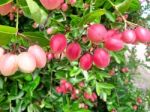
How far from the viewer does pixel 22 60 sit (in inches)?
21.9

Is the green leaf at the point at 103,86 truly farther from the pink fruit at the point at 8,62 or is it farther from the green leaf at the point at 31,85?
the pink fruit at the point at 8,62

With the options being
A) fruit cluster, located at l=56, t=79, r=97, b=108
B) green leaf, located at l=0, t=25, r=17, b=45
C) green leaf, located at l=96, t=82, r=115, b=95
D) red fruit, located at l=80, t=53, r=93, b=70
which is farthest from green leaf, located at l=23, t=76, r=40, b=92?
green leaf, located at l=0, t=25, r=17, b=45

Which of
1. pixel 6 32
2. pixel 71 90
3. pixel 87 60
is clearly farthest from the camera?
pixel 71 90

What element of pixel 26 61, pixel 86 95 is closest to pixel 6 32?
pixel 26 61

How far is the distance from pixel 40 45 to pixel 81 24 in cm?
7

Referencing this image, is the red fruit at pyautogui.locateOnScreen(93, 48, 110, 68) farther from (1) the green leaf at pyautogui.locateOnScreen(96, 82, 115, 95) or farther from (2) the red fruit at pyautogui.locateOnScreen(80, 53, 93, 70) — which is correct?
(1) the green leaf at pyautogui.locateOnScreen(96, 82, 115, 95)

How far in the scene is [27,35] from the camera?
59 cm

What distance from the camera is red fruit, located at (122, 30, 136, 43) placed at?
0.61 metres

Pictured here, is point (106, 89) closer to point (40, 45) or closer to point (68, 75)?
point (68, 75)

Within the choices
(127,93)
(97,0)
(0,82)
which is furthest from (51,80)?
(97,0)

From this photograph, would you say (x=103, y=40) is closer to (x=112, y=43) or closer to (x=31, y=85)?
Answer: (x=112, y=43)

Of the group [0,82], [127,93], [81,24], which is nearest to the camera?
[81,24]

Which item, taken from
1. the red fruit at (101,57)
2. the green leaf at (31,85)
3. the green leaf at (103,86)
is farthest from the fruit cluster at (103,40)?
the green leaf at (103,86)

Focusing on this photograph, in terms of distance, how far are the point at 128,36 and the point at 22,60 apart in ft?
0.52
